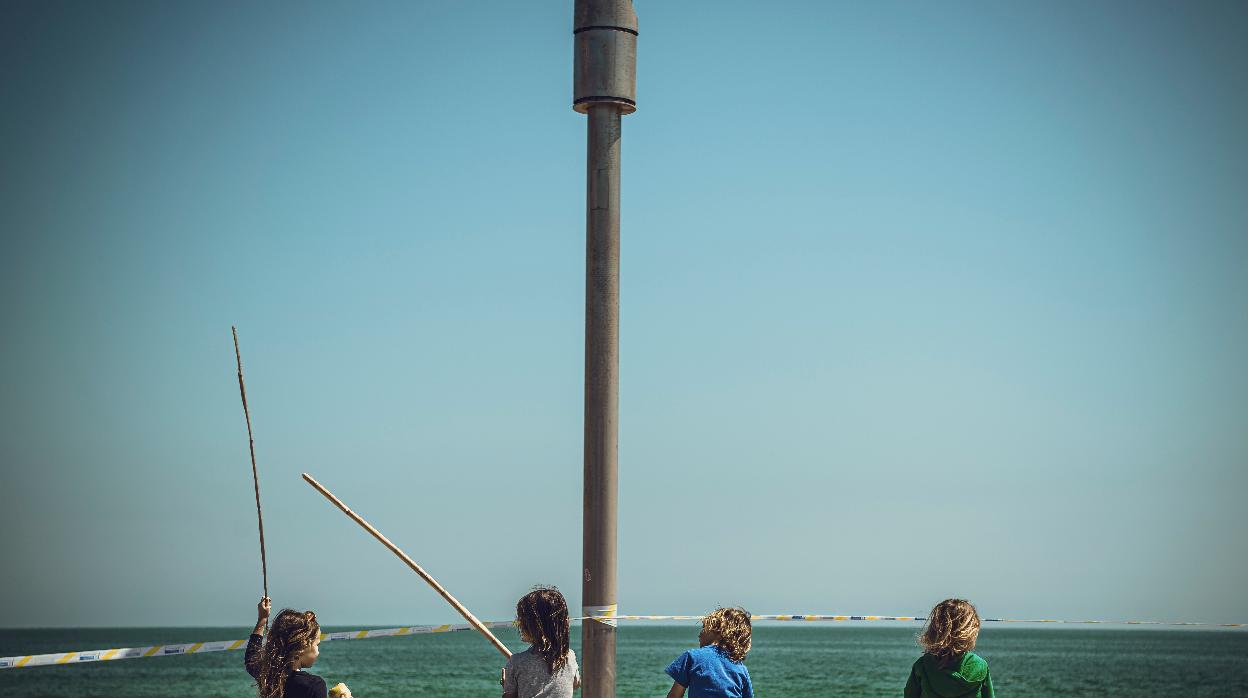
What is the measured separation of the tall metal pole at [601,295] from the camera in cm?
715

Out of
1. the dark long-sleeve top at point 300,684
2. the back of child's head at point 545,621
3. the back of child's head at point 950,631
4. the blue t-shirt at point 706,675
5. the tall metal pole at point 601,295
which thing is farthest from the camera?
the tall metal pole at point 601,295

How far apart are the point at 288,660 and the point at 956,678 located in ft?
9.60

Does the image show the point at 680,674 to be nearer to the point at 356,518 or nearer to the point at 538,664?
the point at 538,664

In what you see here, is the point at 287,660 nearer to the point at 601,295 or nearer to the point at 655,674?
the point at 601,295

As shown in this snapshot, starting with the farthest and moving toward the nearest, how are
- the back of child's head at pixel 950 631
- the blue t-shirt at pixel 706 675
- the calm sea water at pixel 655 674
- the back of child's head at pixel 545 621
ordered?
1. the calm sea water at pixel 655 674
2. the blue t-shirt at pixel 706 675
3. the back of child's head at pixel 950 631
4. the back of child's head at pixel 545 621

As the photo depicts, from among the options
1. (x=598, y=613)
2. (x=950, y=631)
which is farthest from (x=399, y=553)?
(x=950, y=631)

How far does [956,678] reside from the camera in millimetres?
6418

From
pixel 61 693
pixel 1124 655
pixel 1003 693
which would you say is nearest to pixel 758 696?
pixel 1003 693

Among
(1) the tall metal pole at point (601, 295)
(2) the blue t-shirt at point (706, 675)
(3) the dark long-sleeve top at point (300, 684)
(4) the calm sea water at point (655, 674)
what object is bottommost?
(4) the calm sea water at point (655, 674)

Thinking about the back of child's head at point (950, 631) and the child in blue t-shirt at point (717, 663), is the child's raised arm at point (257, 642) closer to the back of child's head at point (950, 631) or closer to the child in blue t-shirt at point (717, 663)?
the child in blue t-shirt at point (717, 663)

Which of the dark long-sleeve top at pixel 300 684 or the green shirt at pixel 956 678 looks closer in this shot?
the dark long-sleeve top at pixel 300 684

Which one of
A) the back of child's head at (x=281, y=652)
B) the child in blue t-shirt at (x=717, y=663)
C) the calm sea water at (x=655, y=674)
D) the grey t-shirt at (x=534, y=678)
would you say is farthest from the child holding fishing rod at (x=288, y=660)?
the calm sea water at (x=655, y=674)

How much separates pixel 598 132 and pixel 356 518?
235 centimetres

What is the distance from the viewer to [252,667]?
5.59 meters
